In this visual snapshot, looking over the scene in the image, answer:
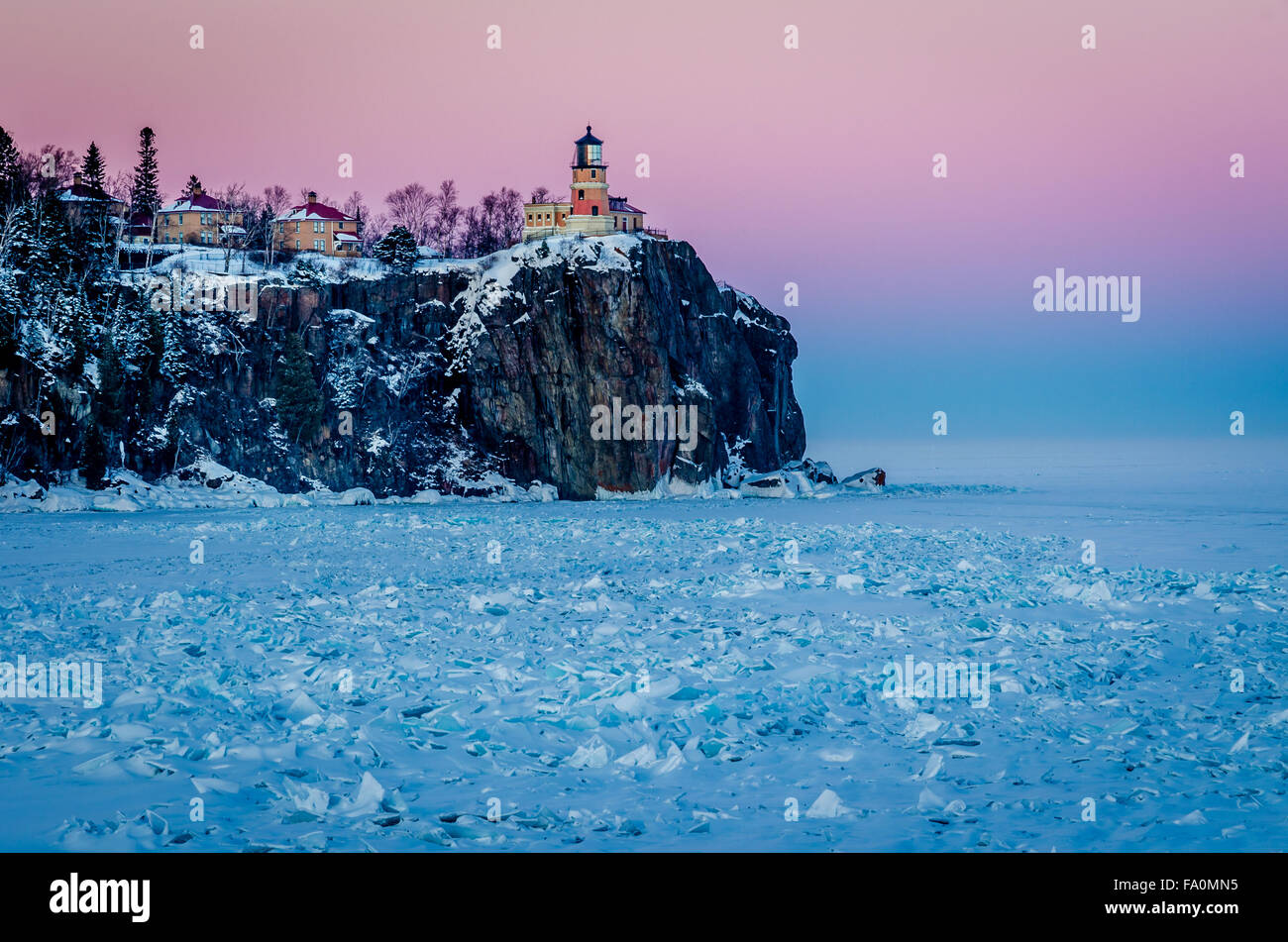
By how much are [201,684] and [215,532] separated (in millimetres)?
24237

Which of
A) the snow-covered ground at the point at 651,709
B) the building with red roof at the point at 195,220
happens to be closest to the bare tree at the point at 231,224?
the building with red roof at the point at 195,220

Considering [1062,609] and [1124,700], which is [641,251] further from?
[1124,700]

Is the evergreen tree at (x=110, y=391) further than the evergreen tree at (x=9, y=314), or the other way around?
the evergreen tree at (x=110, y=391)

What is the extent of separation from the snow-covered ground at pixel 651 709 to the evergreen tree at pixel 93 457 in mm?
35922

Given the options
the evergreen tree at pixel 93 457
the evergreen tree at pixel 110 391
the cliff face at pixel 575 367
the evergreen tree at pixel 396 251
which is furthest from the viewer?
the evergreen tree at pixel 396 251

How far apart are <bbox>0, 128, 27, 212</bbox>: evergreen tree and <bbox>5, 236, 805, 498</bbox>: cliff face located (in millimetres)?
12400

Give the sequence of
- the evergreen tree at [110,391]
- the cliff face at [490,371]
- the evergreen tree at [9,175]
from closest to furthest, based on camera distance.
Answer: the evergreen tree at [110,391] → the evergreen tree at [9,175] → the cliff face at [490,371]

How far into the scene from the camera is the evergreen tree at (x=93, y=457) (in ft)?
181

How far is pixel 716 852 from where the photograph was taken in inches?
252

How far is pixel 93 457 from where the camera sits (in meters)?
55.5

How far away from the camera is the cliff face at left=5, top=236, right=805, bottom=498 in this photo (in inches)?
2712

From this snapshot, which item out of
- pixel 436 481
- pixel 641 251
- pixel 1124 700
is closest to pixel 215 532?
pixel 1124 700

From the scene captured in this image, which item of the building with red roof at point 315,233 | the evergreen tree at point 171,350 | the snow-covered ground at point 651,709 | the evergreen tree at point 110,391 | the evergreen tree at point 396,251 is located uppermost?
the building with red roof at point 315,233

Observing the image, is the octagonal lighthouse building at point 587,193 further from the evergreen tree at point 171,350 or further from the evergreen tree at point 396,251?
the evergreen tree at point 171,350
